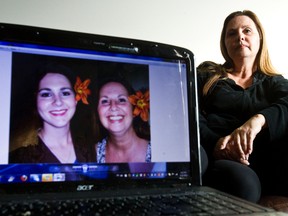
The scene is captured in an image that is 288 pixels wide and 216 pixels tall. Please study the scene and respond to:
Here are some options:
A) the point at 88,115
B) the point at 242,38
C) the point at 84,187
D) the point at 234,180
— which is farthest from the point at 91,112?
the point at 242,38

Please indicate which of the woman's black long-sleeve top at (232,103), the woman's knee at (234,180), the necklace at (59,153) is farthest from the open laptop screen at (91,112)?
the woman's black long-sleeve top at (232,103)

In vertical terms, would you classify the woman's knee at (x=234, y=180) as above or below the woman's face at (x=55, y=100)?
below

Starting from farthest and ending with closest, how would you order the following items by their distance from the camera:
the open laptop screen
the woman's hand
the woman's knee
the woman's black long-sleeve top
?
the woman's black long-sleeve top → the woman's hand → the woman's knee → the open laptop screen

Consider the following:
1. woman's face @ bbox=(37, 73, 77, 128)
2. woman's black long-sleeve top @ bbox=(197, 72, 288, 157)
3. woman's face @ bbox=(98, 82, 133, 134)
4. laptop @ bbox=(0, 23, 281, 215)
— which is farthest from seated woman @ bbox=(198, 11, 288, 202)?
woman's face @ bbox=(37, 73, 77, 128)

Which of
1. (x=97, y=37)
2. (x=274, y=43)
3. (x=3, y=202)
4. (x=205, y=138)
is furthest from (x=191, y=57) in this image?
(x=274, y=43)

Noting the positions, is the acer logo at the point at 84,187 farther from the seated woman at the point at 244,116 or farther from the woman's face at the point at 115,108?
the seated woman at the point at 244,116

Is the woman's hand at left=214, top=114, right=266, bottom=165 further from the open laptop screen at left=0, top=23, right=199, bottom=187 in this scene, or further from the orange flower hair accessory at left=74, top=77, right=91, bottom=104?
the orange flower hair accessory at left=74, top=77, right=91, bottom=104

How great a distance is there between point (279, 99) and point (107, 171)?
2.05ft

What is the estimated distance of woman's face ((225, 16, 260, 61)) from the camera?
3.69 ft

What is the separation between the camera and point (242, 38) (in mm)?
1126

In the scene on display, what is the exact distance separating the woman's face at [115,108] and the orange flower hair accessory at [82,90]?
3cm

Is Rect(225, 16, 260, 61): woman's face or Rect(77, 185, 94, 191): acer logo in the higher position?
Rect(225, 16, 260, 61): woman's face

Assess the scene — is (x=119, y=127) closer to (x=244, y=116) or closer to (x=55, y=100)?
(x=55, y=100)

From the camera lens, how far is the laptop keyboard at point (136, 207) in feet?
1.38
